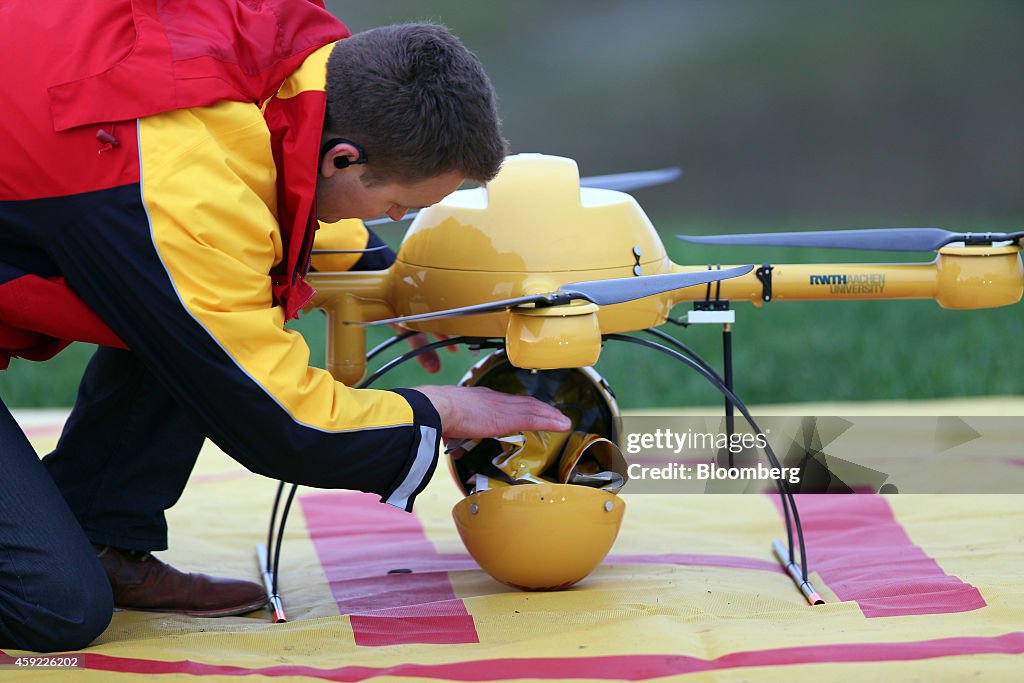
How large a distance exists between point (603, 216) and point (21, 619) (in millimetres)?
1234

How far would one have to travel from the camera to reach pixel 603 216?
2.39 metres

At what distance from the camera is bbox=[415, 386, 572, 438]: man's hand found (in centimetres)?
220

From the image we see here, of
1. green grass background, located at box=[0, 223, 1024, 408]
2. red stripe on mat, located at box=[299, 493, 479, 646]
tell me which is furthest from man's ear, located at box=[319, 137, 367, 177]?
green grass background, located at box=[0, 223, 1024, 408]

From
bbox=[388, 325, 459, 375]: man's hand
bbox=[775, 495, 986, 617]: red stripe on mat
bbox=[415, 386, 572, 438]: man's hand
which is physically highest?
bbox=[415, 386, 572, 438]: man's hand

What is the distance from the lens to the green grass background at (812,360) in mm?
4961

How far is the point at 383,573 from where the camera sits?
277 centimetres

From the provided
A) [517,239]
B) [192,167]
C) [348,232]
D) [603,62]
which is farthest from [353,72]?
[603,62]

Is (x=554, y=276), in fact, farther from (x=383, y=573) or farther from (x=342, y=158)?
(x=383, y=573)

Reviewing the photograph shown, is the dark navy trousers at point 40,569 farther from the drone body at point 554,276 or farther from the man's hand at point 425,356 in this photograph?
the man's hand at point 425,356

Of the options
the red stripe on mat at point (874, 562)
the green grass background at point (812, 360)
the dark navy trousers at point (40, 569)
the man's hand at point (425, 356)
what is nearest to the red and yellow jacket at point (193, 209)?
the dark navy trousers at point (40, 569)

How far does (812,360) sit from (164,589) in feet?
11.4

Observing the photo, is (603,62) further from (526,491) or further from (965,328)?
(526,491)

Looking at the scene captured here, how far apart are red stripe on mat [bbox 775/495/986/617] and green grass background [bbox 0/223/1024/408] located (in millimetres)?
1831

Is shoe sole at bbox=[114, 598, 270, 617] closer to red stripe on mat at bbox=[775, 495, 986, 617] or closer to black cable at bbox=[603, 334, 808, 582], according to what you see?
black cable at bbox=[603, 334, 808, 582]
